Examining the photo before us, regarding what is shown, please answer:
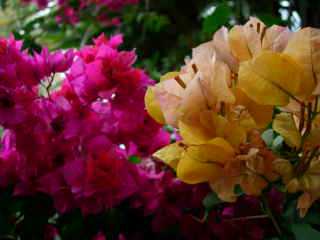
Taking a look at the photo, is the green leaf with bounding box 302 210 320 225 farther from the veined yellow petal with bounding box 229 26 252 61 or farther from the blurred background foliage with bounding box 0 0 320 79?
the blurred background foliage with bounding box 0 0 320 79

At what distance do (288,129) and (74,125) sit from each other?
0.73 feet

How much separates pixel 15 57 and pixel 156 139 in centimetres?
18

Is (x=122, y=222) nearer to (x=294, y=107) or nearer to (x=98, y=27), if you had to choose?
(x=294, y=107)

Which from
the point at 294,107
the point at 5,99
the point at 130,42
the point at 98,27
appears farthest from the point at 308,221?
the point at 130,42

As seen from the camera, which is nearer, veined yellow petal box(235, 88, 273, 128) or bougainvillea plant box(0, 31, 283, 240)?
veined yellow petal box(235, 88, 273, 128)

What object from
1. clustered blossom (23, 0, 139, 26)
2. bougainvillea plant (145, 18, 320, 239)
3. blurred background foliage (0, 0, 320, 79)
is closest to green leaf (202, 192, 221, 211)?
bougainvillea plant (145, 18, 320, 239)

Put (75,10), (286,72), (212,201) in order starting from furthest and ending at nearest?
(75,10) < (212,201) < (286,72)

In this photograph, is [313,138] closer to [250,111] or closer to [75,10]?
[250,111]

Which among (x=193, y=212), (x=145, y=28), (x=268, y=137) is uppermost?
(x=268, y=137)

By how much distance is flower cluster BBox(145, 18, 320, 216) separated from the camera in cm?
41

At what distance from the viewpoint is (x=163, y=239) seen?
62cm

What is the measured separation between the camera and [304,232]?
17.1 inches

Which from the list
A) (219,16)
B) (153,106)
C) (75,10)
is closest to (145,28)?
(75,10)

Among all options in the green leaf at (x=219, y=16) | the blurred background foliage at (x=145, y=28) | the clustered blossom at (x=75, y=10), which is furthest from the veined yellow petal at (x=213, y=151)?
the clustered blossom at (x=75, y=10)
